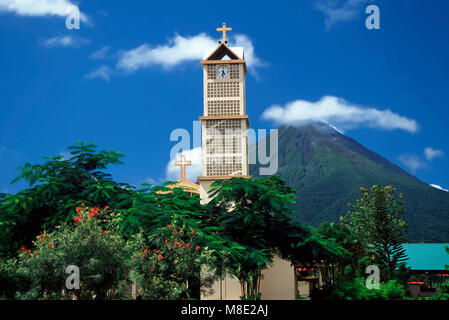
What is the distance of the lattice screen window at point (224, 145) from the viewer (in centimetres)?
2152

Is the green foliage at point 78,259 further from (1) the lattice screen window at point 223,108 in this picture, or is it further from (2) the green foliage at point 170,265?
(1) the lattice screen window at point 223,108

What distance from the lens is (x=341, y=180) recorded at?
107 metres

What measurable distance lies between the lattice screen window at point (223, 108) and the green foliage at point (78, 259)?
9196mm

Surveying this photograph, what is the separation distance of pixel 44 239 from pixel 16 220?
17.4 feet

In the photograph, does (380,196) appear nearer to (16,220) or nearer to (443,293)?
(443,293)

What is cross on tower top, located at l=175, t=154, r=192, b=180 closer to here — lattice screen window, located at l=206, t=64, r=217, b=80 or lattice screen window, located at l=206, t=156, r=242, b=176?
lattice screen window, located at l=206, t=156, r=242, b=176

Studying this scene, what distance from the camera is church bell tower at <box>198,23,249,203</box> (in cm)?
2144

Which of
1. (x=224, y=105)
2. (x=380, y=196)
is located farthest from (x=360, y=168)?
(x=224, y=105)

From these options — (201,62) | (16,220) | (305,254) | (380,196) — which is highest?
(201,62)

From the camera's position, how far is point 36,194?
1845 centimetres

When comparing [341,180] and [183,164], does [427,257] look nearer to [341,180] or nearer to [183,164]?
[183,164]

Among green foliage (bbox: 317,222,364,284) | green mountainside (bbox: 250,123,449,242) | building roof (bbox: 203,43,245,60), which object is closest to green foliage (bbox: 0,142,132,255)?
building roof (bbox: 203,43,245,60)

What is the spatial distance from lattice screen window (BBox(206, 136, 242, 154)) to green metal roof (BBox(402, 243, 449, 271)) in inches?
836

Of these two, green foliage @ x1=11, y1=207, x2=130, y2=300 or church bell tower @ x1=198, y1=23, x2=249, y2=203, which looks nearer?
green foliage @ x1=11, y1=207, x2=130, y2=300
